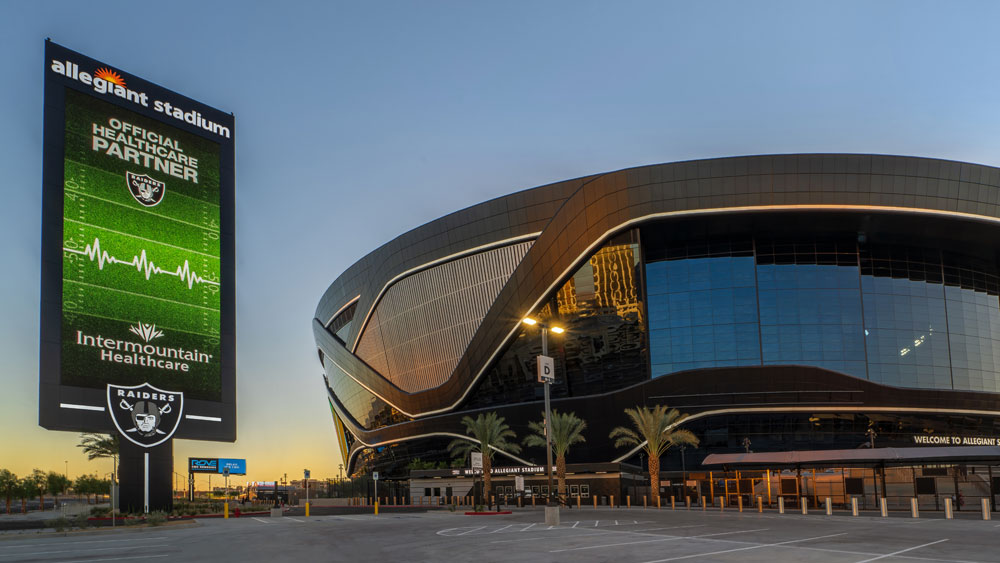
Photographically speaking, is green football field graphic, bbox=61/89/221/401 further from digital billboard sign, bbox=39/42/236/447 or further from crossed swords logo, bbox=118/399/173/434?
crossed swords logo, bbox=118/399/173/434

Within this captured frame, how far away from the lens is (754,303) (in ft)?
217

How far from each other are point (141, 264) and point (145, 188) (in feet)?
13.2

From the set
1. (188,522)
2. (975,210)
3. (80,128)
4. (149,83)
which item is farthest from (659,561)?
(975,210)

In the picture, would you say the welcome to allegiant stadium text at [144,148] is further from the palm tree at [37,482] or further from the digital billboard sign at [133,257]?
the palm tree at [37,482]

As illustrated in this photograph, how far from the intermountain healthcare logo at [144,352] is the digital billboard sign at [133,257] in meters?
0.05

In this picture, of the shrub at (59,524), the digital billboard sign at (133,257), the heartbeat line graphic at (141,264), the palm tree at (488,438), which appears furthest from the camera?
the palm tree at (488,438)

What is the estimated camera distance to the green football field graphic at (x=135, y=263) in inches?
1486

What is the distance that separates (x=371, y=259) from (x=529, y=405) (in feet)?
93.1

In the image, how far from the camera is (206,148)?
45.0 metres

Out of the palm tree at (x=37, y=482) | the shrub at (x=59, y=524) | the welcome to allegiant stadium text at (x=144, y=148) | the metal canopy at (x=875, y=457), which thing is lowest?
the palm tree at (x=37, y=482)

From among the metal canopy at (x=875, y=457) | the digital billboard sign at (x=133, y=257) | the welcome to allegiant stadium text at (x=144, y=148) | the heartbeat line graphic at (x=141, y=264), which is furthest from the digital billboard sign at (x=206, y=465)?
the metal canopy at (x=875, y=457)

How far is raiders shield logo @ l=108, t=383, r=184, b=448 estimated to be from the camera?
3681 cm

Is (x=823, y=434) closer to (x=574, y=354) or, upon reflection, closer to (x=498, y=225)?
(x=574, y=354)

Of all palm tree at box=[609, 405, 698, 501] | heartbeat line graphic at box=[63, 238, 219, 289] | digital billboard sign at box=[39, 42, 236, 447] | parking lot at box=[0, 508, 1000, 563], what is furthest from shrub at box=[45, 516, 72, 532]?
palm tree at box=[609, 405, 698, 501]
